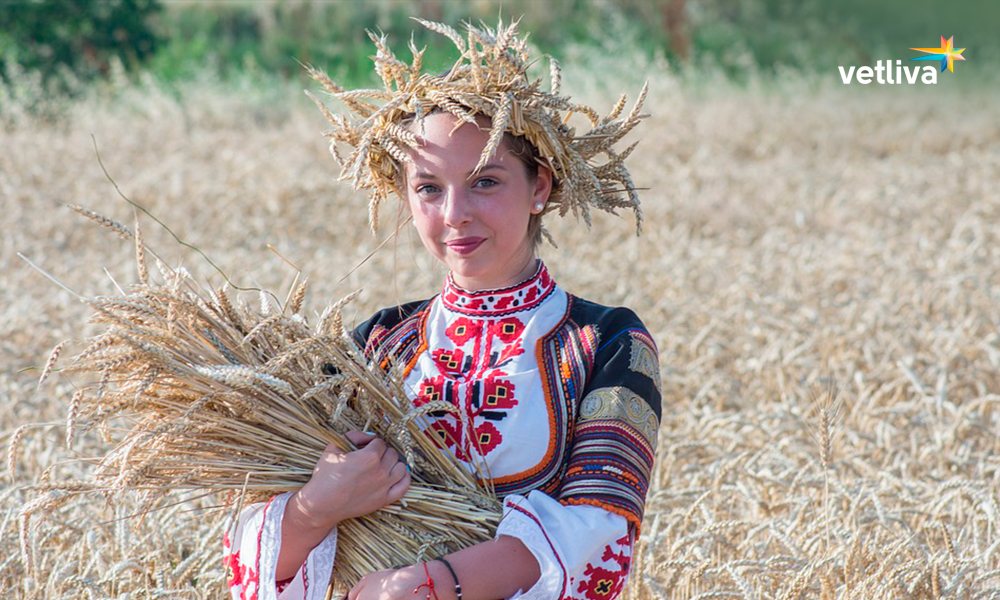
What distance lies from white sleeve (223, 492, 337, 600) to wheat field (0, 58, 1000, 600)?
34 centimetres

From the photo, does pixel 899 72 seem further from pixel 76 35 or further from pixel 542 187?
→ pixel 542 187

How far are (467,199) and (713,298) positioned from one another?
3580mm

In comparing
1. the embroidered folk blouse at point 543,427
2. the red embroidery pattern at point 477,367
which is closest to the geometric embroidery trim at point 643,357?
the embroidered folk blouse at point 543,427

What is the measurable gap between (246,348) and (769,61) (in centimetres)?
1365

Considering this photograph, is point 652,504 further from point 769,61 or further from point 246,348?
point 769,61

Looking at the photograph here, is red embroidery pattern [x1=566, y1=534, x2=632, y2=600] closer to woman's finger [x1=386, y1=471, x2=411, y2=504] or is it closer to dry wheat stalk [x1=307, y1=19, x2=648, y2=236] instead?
woman's finger [x1=386, y1=471, x2=411, y2=504]

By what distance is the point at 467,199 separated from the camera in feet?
7.06

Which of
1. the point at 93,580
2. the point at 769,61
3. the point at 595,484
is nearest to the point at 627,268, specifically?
the point at 93,580

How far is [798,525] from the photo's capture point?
10.7 feet

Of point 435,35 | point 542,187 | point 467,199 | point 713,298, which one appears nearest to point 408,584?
point 467,199

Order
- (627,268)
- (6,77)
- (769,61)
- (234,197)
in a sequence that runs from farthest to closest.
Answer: (769,61)
(6,77)
(234,197)
(627,268)

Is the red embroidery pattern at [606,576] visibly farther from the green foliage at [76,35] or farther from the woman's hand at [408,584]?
the green foliage at [76,35]

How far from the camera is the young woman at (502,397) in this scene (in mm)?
1977

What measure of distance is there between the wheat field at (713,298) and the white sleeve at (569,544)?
59 cm
